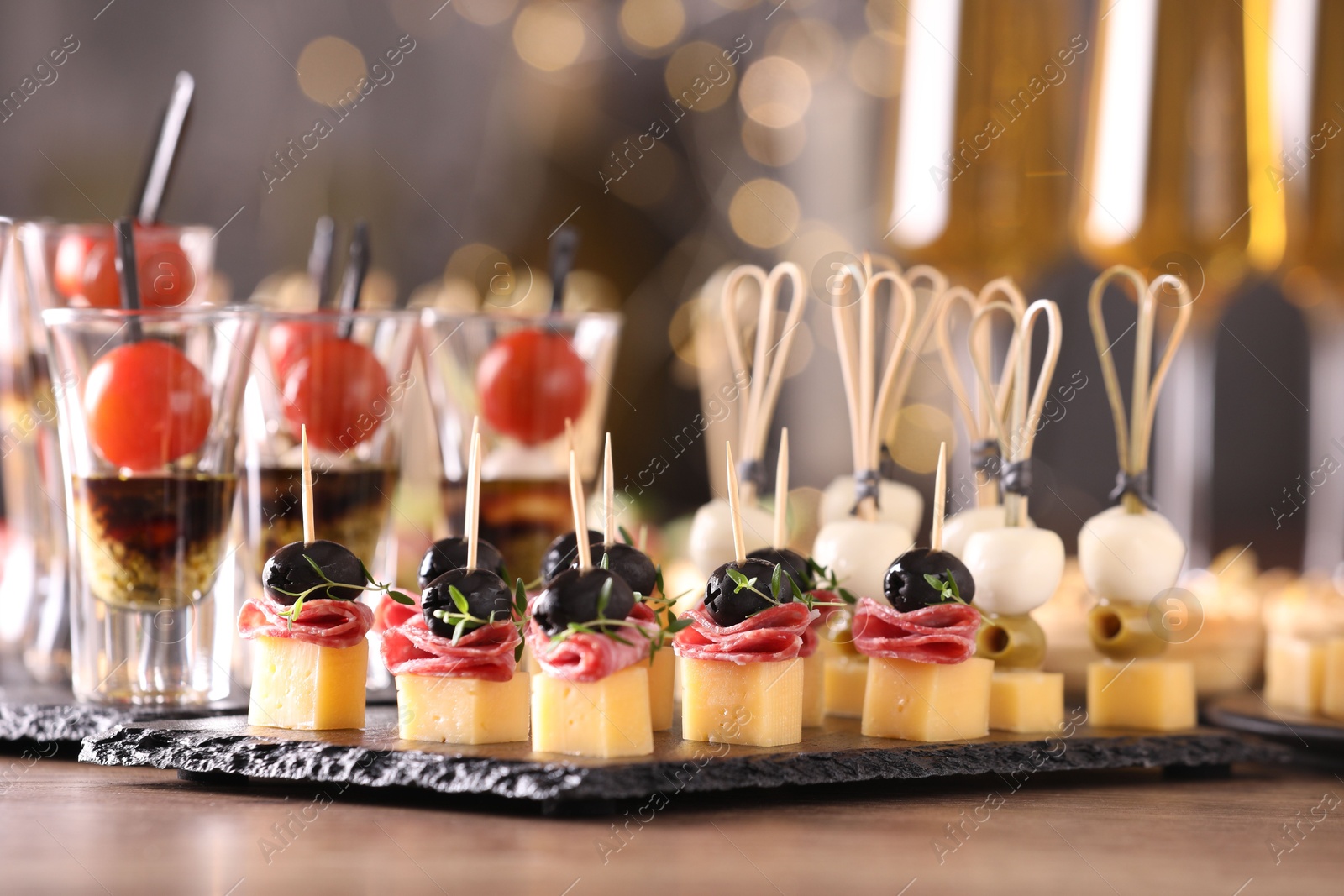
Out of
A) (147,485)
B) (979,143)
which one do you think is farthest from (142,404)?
(979,143)

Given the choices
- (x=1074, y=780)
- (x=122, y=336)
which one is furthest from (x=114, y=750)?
(x=1074, y=780)

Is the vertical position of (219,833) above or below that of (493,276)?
below

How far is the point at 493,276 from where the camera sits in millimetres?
3441

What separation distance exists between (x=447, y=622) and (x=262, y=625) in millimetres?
183

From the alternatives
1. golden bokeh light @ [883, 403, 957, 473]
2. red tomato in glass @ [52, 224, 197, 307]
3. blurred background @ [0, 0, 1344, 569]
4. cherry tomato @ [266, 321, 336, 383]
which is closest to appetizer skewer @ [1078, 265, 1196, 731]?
cherry tomato @ [266, 321, 336, 383]

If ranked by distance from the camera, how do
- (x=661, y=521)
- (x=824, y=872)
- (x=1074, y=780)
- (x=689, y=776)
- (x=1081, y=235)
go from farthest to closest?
1. (x=661, y=521)
2. (x=1081, y=235)
3. (x=1074, y=780)
4. (x=689, y=776)
5. (x=824, y=872)

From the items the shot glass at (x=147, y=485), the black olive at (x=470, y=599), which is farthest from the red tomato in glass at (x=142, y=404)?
the black olive at (x=470, y=599)

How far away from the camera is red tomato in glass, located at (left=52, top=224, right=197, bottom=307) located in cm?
146

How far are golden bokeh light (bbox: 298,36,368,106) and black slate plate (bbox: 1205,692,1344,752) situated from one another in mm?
2579

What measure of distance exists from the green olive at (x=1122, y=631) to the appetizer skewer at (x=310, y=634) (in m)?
0.59

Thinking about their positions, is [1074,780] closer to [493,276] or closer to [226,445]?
[226,445]

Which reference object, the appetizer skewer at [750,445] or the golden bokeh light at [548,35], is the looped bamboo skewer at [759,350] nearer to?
the appetizer skewer at [750,445]

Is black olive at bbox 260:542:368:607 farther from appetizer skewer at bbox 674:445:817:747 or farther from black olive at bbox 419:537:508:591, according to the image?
appetizer skewer at bbox 674:445:817:747

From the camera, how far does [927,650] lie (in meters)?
1.13
